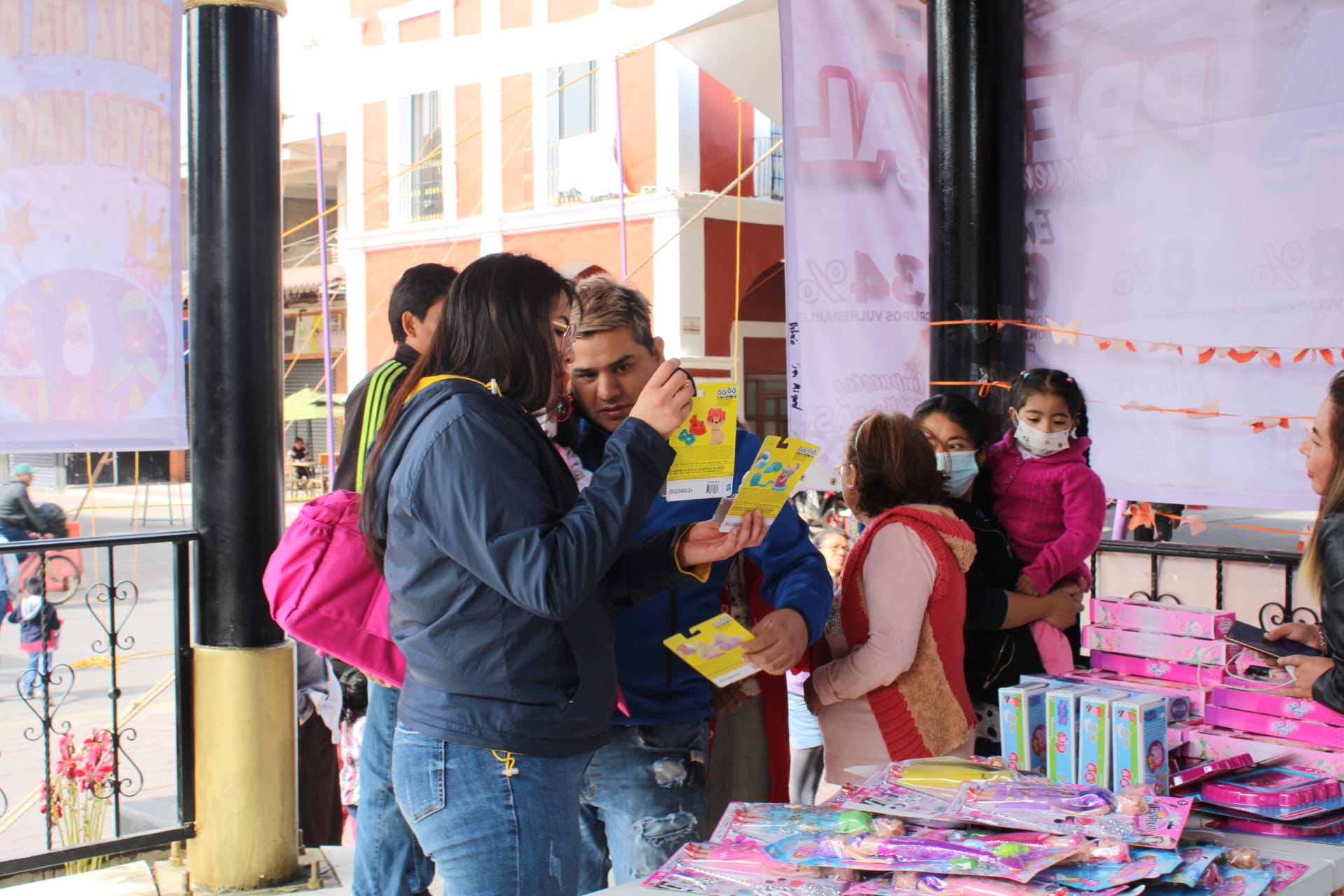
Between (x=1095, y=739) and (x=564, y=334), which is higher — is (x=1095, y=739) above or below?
below

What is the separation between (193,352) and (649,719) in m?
2.45

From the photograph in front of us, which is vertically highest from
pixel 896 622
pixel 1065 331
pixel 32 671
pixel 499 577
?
pixel 1065 331

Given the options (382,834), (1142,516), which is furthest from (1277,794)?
(1142,516)

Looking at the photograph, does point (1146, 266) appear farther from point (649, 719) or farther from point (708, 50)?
point (708, 50)

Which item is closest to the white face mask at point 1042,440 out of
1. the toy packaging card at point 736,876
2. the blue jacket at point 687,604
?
the blue jacket at point 687,604

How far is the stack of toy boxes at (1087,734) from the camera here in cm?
A: 204

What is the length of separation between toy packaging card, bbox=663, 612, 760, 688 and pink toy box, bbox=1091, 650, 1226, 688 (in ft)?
2.78

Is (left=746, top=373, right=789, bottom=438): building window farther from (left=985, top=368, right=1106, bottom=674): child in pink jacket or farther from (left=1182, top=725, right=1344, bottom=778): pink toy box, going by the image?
(left=1182, top=725, right=1344, bottom=778): pink toy box

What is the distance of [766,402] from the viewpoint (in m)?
18.3

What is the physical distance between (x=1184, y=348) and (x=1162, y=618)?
58.7 inches

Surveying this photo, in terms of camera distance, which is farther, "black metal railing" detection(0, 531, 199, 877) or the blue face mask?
"black metal railing" detection(0, 531, 199, 877)

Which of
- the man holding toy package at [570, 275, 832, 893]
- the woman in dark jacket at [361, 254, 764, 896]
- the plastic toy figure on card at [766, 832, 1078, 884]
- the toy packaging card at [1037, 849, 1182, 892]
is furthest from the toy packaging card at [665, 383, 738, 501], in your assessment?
the toy packaging card at [1037, 849, 1182, 892]

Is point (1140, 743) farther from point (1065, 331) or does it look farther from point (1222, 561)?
point (1222, 561)

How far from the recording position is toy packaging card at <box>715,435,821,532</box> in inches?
81.0
